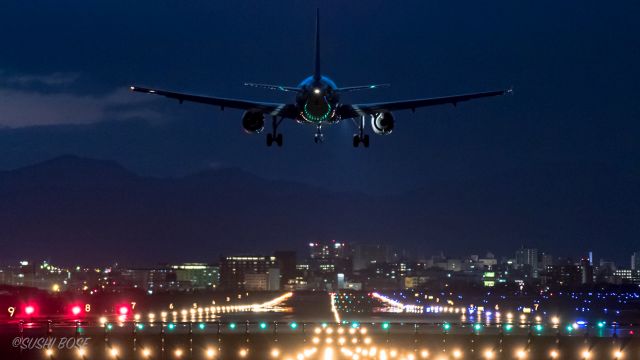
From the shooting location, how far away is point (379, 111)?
8394cm

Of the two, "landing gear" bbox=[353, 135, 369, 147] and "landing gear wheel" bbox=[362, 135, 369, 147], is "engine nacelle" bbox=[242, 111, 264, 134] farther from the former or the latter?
"landing gear wheel" bbox=[362, 135, 369, 147]

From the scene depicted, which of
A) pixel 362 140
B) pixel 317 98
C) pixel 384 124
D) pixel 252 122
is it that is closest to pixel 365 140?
pixel 362 140

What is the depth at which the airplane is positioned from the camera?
73812 mm

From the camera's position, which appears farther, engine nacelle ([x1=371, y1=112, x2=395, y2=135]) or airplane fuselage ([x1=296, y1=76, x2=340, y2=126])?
engine nacelle ([x1=371, y1=112, x2=395, y2=135])

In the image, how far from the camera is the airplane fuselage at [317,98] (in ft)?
241

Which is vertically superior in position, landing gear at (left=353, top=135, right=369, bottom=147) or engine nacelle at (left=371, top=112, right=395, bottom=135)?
engine nacelle at (left=371, top=112, right=395, bottom=135)

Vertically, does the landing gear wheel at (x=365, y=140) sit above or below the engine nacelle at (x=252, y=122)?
below

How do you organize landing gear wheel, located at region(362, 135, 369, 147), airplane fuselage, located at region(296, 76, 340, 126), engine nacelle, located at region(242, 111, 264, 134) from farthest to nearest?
1. landing gear wheel, located at region(362, 135, 369, 147)
2. engine nacelle, located at region(242, 111, 264, 134)
3. airplane fuselage, located at region(296, 76, 340, 126)

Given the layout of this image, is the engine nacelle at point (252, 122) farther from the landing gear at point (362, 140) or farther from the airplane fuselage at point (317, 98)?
the landing gear at point (362, 140)

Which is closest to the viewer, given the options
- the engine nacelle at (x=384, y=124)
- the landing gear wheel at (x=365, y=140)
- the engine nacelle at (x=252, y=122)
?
the engine nacelle at (x=252, y=122)

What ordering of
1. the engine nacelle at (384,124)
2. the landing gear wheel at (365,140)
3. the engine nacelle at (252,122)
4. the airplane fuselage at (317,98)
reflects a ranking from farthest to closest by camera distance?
the landing gear wheel at (365,140)
the engine nacelle at (384,124)
the engine nacelle at (252,122)
the airplane fuselage at (317,98)

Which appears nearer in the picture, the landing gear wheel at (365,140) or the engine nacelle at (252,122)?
the engine nacelle at (252,122)

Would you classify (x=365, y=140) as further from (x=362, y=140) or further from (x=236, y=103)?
(x=236, y=103)

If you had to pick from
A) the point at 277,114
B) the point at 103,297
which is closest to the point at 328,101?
the point at 277,114
